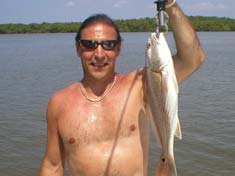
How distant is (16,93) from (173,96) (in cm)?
Answer: 1459

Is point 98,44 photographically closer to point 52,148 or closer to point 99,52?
point 99,52

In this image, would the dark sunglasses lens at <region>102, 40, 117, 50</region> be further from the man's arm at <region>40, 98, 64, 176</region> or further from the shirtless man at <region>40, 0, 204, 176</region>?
the man's arm at <region>40, 98, 64, 176</region>

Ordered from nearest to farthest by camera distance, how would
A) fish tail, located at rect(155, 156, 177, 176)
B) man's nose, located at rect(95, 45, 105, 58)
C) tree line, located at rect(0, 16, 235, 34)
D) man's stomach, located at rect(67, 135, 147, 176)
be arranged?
fish tail, located at rect(155, 156, 177, 176) → man's nose, located at rect(95, 45, 105, 58) → man's stomach, located at rect(67, 135, 147, 176) → tree line, located at rect(0, 16, 235, 34)

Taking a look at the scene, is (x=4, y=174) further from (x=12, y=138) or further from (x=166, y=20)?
(x=166, y=20)

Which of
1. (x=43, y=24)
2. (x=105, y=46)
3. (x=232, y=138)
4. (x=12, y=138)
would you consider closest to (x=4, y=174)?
(x=12, y=138)

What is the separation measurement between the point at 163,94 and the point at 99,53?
0.79 m

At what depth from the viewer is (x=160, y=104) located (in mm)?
2877

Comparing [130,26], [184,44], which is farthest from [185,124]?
[130,26]

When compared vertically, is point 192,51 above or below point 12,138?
above

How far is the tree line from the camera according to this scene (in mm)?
78938

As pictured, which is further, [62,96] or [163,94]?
[62,96]

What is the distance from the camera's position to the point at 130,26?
81.7 metres

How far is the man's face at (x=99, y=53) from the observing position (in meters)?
3.38

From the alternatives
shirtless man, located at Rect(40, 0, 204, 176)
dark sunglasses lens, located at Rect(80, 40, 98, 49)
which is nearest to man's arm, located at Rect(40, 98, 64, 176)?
shirtless man, located at Rect(40, 0, 204, 176)
